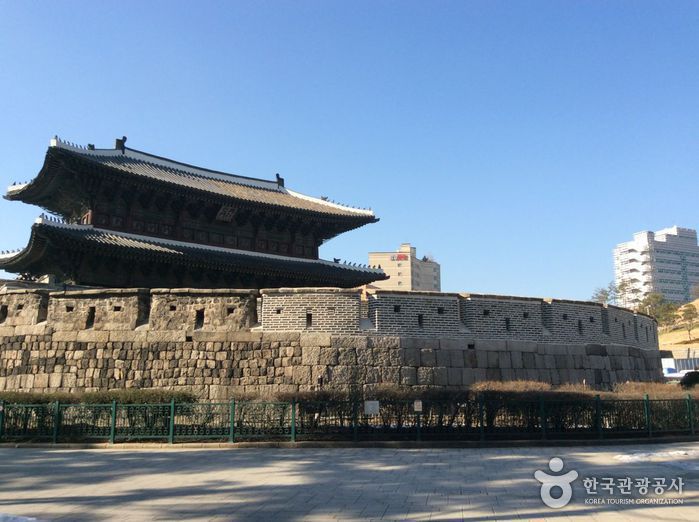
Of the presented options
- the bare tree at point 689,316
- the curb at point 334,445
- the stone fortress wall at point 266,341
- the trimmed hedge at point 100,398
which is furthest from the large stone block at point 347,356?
the bare tree at point 689,316

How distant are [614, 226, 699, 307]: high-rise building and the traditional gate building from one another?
109266mm

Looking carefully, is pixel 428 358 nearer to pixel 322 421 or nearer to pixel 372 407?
pixel 372 407

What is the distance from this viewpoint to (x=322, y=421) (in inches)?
476

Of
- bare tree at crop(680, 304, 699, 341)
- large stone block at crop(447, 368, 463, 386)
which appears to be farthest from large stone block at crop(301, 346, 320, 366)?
bare tree at crop(680, 304, 699, 341)

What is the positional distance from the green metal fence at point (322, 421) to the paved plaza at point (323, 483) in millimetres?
662

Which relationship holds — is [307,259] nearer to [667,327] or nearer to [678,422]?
[678,422]

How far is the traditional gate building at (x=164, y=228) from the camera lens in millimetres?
17875

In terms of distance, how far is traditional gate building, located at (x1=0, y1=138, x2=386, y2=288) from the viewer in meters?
17.9

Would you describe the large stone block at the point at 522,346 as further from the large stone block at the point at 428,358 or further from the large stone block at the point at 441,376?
the large stone block at the point at 428,358

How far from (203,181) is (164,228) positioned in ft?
12.6

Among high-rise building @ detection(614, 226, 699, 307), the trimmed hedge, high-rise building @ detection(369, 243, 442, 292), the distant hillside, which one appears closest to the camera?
the trimmed hedge

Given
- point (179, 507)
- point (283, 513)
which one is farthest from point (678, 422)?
point (179, 507)

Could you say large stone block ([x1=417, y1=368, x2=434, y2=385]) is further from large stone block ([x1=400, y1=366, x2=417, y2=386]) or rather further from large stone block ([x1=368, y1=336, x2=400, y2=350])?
large stone block ([x1=368, y1=336, x2=400, y2=350])

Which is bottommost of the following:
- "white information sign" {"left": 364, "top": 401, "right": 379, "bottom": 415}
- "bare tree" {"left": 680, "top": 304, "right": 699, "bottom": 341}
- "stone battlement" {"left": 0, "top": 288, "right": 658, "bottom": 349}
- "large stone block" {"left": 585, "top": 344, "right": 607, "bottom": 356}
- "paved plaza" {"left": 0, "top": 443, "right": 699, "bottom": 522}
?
"paved plaza" {"left": 0, "top": 443, "right": 699, "bottom": 522}
